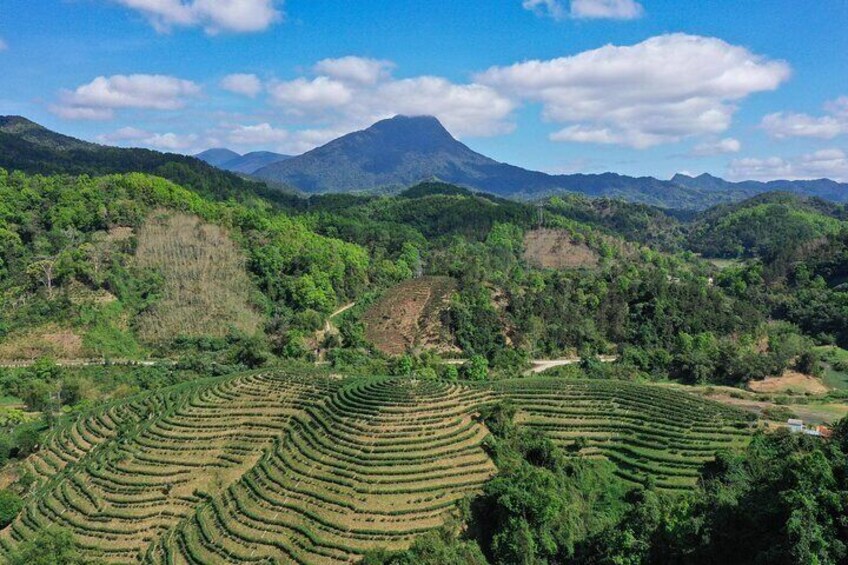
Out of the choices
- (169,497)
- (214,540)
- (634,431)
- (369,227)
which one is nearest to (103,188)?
(369,227)

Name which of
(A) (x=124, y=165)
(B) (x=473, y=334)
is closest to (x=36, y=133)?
(A) (x=124, y=165)

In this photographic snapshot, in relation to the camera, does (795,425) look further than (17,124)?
No

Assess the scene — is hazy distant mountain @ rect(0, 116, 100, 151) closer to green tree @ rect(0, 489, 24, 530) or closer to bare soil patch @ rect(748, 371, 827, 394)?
green tree @ rect(0, 489, 24, 530)

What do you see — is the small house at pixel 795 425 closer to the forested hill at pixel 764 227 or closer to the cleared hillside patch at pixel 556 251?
the cleared hillside patch at pixel 556 251

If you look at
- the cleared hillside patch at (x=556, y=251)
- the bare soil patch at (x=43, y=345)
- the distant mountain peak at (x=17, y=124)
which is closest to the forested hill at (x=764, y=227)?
the cleared hillside patch at (x=556, y=251)

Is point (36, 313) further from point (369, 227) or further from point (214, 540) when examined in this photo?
point (369, 227)

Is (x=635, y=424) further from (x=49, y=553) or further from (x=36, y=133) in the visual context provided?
(x=36, y=133)
